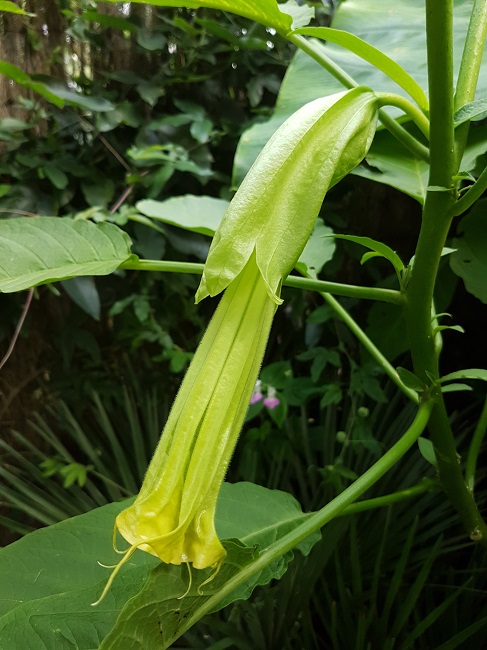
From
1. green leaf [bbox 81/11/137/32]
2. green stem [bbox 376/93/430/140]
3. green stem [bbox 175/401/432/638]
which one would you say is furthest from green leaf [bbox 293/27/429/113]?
green leaf [bbox 81/11/137/32]

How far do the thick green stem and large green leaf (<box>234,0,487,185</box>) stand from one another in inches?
7.9

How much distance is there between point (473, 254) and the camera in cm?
67

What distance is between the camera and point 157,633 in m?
0.31

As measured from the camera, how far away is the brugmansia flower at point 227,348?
0.93 feet

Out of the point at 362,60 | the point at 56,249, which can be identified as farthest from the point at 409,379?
the point at 362,60

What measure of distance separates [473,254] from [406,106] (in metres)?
0.34

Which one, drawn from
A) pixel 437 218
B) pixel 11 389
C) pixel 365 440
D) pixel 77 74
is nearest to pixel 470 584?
pixel 365 440

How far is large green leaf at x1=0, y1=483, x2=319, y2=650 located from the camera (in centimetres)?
31

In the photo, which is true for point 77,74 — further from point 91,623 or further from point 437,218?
point 91,623

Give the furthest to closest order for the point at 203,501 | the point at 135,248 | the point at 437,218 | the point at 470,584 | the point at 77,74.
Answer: the point at 77,74 < the point at 135,248 < the point at 470,584 < the point at 437,218 < the point at 203,501

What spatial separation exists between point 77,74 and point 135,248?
448 mm

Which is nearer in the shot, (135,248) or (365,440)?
(365,440)

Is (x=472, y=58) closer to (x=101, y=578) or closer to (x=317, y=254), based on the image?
(x=317, y=254)

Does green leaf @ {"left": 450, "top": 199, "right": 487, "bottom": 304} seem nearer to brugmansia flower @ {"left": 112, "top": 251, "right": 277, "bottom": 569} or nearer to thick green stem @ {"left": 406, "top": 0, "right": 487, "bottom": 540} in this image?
thick green stem @ {"left": 406, "top": 0, "right": 487, "bottom": 540}
